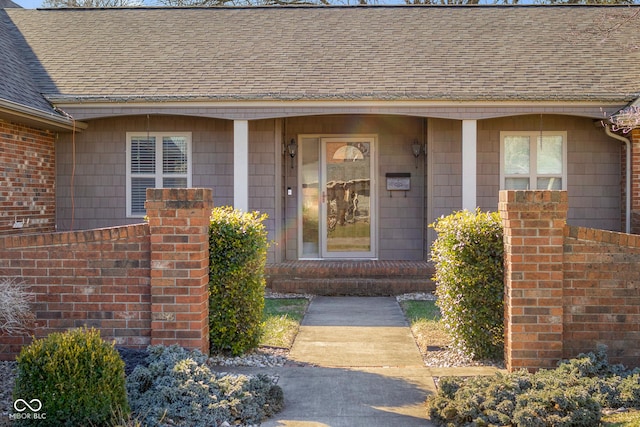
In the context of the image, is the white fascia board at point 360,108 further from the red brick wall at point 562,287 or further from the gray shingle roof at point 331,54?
the red brick wall at point 562,287

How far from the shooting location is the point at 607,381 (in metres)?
4.47

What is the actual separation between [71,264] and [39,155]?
5.70 m

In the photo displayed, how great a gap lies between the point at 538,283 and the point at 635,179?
605 cm

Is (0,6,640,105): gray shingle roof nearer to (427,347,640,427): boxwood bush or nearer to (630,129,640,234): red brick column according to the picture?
(630,129,640,234): red brick column

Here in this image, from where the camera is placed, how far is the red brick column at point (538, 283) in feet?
16.2

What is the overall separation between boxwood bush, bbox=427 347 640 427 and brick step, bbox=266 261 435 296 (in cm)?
472

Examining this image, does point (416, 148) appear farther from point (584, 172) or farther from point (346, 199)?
point (584, 172)

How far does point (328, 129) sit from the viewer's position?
11109 mm

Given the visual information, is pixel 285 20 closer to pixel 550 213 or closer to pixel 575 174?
pixel 575 174

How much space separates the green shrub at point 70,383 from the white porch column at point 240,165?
6.29 meters

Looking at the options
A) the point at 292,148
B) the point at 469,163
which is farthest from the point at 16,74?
the point at 469,163

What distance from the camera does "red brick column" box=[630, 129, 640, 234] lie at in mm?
9828

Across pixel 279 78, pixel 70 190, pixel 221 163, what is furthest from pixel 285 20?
pixel 70 190

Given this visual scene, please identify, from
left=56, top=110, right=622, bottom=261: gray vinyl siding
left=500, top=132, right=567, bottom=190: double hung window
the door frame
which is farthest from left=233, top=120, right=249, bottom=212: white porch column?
left=500, top=132, right=567, bottom=190: double hung window
